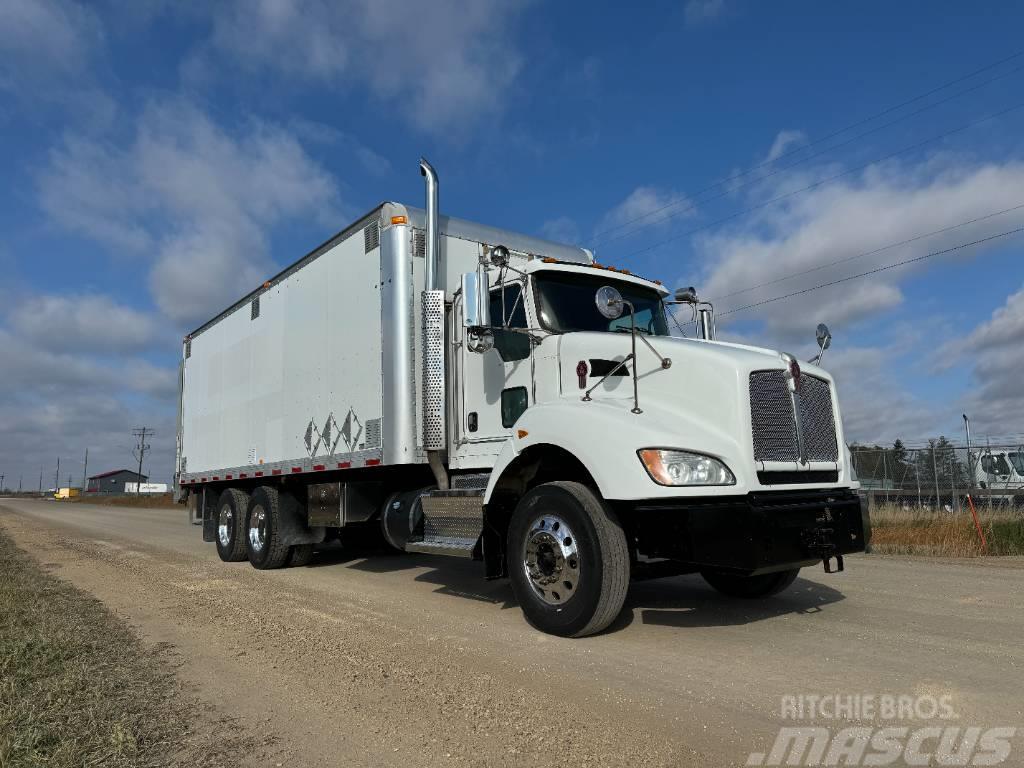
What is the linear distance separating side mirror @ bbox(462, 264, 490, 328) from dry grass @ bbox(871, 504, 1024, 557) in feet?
22.9

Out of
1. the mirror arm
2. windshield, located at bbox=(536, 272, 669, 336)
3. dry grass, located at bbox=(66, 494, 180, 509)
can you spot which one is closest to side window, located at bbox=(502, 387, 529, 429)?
windshield, located at bbox=(536, 272, 669, 336)

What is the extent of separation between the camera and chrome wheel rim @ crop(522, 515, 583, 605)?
5.04 m

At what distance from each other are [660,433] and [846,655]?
176 cm

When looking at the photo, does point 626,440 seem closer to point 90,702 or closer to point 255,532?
point 90,702

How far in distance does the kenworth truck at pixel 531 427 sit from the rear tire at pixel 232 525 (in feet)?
0.38

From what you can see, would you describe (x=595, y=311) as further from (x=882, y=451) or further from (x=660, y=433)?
(x=882, y=451)

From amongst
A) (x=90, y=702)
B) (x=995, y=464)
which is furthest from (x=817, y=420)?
(x=995, y=464)

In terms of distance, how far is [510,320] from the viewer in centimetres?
639


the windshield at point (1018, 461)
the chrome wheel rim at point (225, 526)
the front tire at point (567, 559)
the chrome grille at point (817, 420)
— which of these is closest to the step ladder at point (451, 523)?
the front tire at point (567, 559)

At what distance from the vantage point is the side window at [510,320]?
6.31m

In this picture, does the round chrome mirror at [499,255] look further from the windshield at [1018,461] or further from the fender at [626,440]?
the windshield at [1018,461]

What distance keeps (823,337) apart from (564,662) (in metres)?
3.41

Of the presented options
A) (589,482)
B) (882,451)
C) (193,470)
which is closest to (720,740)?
(589,482)

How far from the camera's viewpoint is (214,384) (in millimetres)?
12148
